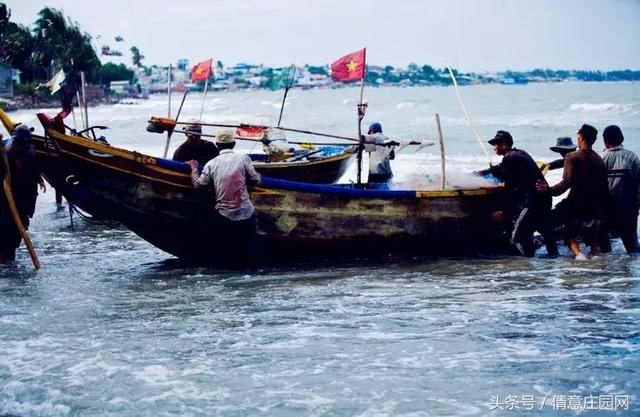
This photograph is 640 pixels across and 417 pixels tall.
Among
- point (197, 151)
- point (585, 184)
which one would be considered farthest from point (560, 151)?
point (197, 151)

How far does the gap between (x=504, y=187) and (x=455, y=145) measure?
2412 cm

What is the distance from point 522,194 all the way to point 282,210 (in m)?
2.56

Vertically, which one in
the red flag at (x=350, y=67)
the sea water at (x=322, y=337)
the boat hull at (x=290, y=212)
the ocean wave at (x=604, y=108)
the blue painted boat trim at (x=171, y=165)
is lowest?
the sea water at (x=322, y=337)

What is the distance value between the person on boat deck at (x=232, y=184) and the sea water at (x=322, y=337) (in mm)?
→ 536

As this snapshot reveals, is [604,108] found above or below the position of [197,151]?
above

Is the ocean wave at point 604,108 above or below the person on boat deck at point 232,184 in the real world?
above

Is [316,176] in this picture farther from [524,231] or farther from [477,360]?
[477,360]

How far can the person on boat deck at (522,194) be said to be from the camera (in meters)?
8.38

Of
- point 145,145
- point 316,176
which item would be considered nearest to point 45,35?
point 145,145

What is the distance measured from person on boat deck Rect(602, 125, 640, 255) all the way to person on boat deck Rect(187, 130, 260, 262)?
386 centimetres

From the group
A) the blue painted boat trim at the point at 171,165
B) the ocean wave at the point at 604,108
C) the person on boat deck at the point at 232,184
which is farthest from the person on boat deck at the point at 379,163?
the ocean wave at the point at 604,108

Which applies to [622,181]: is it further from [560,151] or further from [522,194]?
[560,151]

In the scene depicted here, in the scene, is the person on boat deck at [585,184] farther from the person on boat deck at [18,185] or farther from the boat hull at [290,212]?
the person on boat deck at [18,185]

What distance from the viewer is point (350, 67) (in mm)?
11219
